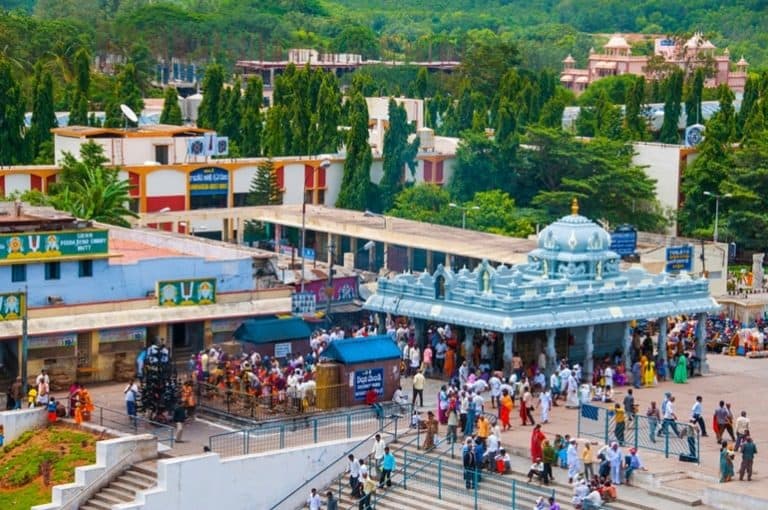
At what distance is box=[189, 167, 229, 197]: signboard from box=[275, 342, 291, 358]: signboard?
33362 mm

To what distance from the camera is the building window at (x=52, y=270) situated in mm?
47719

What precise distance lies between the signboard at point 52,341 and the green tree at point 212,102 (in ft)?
150

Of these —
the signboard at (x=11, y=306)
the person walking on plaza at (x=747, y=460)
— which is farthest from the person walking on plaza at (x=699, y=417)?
the signboard at (x=11, y=306)

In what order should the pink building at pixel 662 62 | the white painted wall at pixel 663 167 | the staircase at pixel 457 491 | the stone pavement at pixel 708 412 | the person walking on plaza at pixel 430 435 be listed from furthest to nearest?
the pink building at pixel 662 62 → the white painted wall at pixel 663 167 → the person walking on plaza at pixel 430 435 → the stone pavement at pixel 708 412 → the staircase at pixel 457 491

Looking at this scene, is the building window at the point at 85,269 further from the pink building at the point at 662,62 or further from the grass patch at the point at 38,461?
the pink building at the point at 662,62

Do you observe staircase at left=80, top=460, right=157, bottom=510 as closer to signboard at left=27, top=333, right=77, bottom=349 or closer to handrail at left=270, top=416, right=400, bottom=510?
handrail at left=270, top=416, right=400, bottom=510

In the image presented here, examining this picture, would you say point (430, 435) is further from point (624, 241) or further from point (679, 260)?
point (679, 260)

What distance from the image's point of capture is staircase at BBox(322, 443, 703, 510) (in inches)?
1463

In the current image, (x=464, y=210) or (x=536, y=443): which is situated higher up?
(x=464, y=210)

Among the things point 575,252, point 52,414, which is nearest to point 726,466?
point 575,252

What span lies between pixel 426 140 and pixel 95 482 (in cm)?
5275

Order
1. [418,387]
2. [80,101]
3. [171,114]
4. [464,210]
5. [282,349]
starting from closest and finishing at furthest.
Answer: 1. [418,387]
2. [282,349]
3. [464,210]
4. [80,101]
5. [171,114]

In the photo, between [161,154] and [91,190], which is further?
[161,154]

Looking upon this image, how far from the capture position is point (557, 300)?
153 ft
